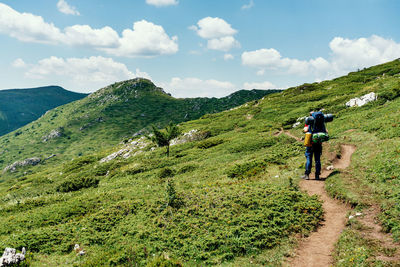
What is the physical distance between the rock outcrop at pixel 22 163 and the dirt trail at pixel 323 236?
544 feet

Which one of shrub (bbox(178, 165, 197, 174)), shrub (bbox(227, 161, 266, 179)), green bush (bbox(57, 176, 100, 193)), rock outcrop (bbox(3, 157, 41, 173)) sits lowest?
rock outcrop (bbox(3, 157, 41, 173))

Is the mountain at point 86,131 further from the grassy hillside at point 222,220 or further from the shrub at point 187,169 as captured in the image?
the grassy hillside at point 222,220

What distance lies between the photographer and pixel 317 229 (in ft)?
41.2

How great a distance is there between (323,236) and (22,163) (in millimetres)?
170602

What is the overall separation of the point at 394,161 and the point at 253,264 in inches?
507

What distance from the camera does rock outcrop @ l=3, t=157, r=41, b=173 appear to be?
134 metres

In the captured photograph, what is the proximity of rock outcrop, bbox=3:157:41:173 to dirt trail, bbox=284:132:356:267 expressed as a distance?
544 feet

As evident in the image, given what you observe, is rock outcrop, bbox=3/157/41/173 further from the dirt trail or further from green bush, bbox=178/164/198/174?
the dirt trail

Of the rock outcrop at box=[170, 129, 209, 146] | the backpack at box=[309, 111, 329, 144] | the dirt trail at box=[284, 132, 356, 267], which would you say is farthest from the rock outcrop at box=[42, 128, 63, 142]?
the dirt trail at box=[284, 132, 356, 267]

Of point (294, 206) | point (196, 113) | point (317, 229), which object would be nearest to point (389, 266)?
point (317, 229)

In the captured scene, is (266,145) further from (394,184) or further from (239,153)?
(394,184)

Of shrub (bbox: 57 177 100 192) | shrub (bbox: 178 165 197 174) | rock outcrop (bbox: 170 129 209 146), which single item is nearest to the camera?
shrub (bbox: 178 165 197 174)

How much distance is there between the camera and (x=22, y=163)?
5423 inches

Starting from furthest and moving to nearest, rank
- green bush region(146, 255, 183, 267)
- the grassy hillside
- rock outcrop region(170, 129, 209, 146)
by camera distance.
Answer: rock outcrop region(170, 129, 209, 146) → the grassy hillside → green bush region(146, 255, 183, 267)
